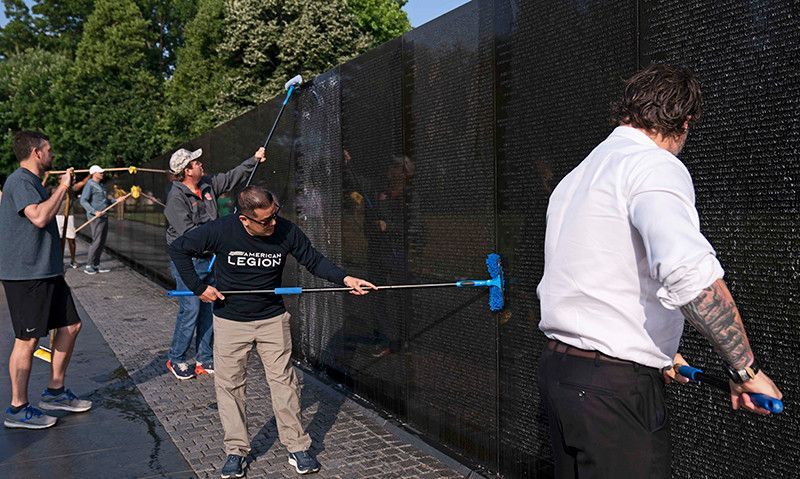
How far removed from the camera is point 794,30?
2584 mm

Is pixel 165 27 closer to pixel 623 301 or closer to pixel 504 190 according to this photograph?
pixel 504 190

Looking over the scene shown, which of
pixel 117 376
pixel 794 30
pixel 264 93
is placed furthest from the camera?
pixel 264 93

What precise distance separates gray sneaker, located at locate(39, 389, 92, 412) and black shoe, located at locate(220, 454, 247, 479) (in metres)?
2.11

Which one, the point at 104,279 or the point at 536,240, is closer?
the point at 536,240

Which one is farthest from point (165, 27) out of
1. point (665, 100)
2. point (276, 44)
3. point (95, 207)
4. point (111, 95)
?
point (665, 100)

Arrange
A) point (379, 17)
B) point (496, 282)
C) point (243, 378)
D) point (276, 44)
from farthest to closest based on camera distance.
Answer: point (379, 17), point (276, 44), point (243, 378), point (496, 282)

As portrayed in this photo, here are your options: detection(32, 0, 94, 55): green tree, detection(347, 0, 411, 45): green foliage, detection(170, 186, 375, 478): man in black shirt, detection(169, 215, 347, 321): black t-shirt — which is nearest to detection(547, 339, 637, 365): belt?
detection(170, 186, 375, 478): man in black shirt

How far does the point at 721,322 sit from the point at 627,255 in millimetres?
328

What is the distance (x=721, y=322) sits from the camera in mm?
1977

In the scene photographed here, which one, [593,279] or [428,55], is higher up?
[428,55]

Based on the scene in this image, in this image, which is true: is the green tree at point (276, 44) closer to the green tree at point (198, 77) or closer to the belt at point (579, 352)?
the green tree at point (198, 77)

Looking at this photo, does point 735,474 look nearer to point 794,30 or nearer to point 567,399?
point 567,399

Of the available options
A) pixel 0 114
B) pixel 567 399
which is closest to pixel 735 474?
pixel 567 399

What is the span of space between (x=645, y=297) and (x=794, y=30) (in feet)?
3.86
